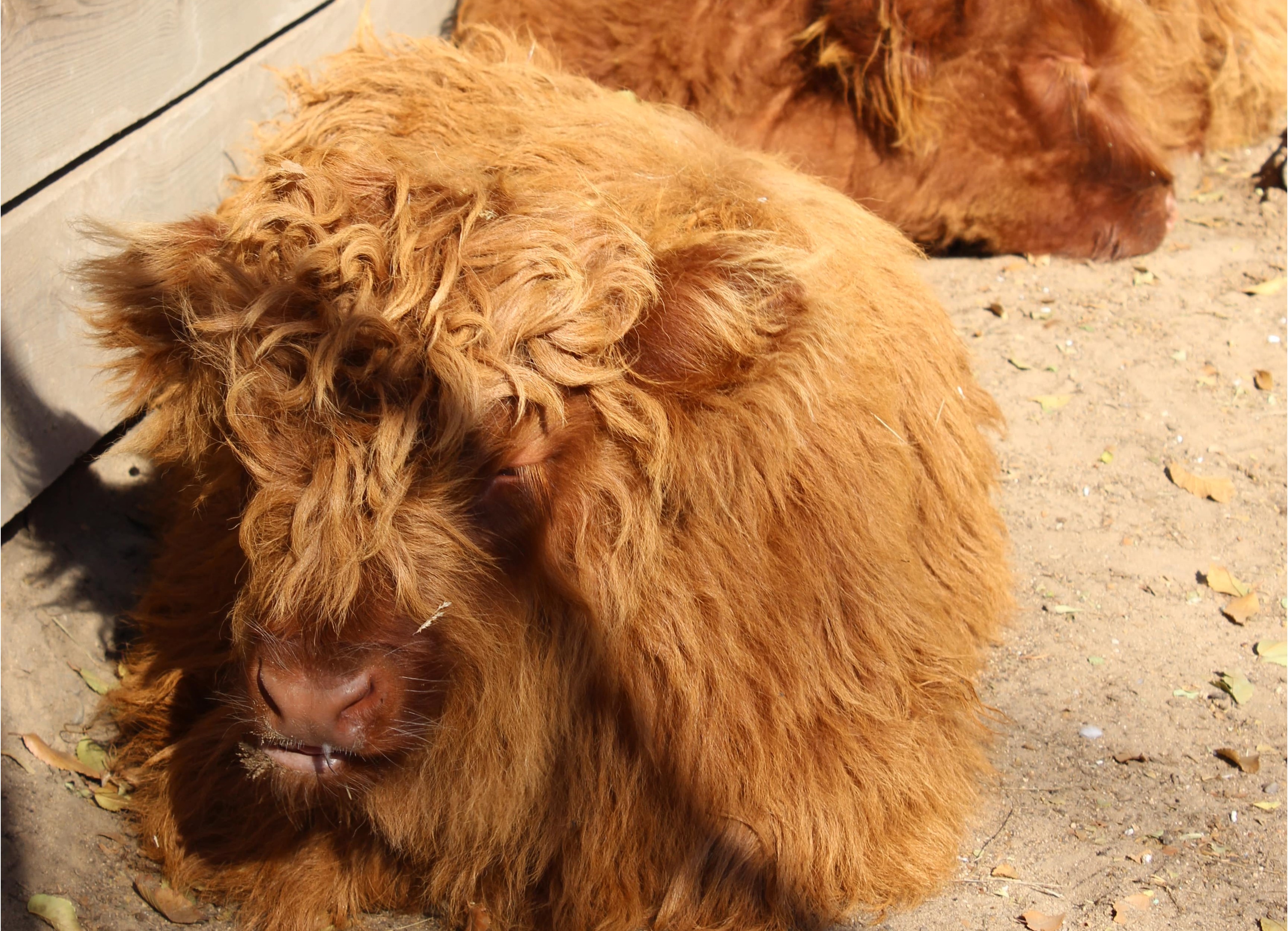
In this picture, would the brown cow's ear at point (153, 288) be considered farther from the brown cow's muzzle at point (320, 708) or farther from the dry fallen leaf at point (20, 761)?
the dry fallen leaf at point (20, 761)

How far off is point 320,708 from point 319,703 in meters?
0.01

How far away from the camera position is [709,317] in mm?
2232

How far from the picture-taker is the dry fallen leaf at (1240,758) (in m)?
2.91

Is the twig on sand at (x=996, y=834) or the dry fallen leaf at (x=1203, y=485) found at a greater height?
the dry fallen leaf at (x=1203, y=485)

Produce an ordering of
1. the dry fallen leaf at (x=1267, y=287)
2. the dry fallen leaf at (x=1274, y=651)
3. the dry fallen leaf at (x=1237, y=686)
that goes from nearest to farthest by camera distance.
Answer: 1. the dry fallen leaf at (x=1237, y=686)
2. the dry fallen leaf at (x=1274, y=651)
3. the dry fallen leaf at (x=1267, y=287)

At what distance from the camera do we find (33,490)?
3.07 m

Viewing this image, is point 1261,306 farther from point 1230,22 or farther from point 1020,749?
point 1020,749

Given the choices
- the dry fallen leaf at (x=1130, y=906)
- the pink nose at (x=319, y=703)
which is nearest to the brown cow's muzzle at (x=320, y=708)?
the pink nose at (x=319, y=703)

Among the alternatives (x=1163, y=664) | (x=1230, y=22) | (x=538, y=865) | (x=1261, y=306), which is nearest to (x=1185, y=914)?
(x=1163, y=664)

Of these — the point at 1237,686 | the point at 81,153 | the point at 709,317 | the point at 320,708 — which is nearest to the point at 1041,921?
the point at 1237,686

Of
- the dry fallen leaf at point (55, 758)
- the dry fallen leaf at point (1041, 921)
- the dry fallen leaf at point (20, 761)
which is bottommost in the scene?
the dry fallen leaf at point (55, 758)

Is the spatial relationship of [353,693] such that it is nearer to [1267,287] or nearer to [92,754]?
[92,754]

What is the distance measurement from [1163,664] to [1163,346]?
1.69 meters

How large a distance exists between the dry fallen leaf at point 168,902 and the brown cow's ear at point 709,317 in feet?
5.44
